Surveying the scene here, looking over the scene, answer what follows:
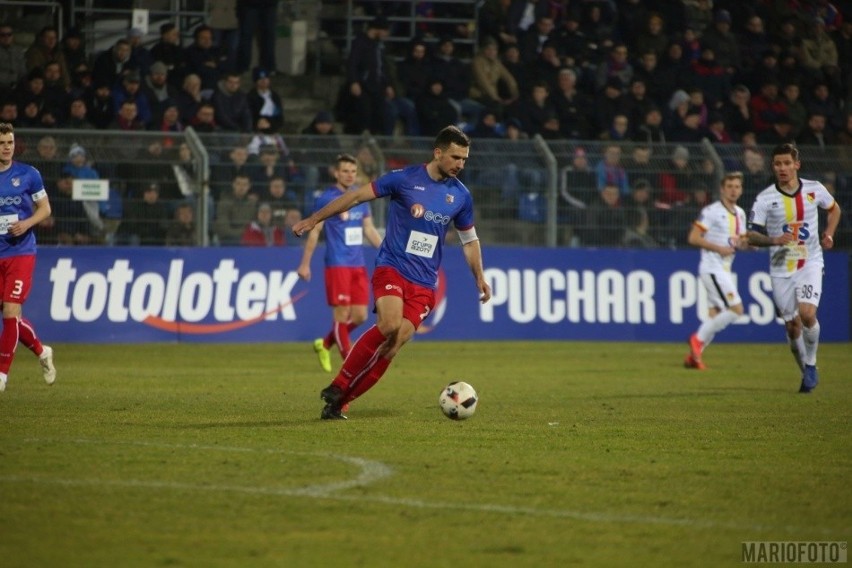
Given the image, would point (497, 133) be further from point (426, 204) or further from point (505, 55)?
point (426, 204)

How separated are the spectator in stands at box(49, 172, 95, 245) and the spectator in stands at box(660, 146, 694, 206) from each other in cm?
963

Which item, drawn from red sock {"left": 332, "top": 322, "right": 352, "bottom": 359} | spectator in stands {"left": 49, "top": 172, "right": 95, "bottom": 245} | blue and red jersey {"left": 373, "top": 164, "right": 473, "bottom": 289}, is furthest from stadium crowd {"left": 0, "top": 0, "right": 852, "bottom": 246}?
blue and red jersey {"left": 373, "top": 164, "right": 473, "bottom": 289}

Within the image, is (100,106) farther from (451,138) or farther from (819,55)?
(819,55)

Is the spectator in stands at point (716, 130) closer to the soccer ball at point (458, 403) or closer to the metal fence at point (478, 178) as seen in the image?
the metal fence at point (478, 178)

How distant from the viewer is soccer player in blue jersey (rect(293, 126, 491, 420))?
10.6m

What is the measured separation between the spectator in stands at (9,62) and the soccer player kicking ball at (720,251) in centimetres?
1192

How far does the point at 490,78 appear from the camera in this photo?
1038 inches

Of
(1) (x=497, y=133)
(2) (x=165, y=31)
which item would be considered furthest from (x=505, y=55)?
(2) (x=165, y=31)

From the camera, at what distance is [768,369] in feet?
58.7

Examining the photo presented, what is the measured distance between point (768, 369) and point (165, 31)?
12499 mm

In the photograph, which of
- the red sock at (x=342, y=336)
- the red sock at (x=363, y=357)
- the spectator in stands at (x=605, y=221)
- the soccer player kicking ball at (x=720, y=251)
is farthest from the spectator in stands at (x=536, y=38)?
the red sock at (x=363, y=357)

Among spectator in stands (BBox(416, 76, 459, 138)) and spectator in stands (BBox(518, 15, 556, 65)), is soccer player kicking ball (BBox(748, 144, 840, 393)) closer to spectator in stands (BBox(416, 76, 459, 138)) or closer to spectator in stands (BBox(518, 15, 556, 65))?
spectator in stands (BBox(416, 76, 459, 138))

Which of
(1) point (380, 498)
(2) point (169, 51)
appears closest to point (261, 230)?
(2) point (169, 51)

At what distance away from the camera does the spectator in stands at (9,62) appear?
2308 cm
